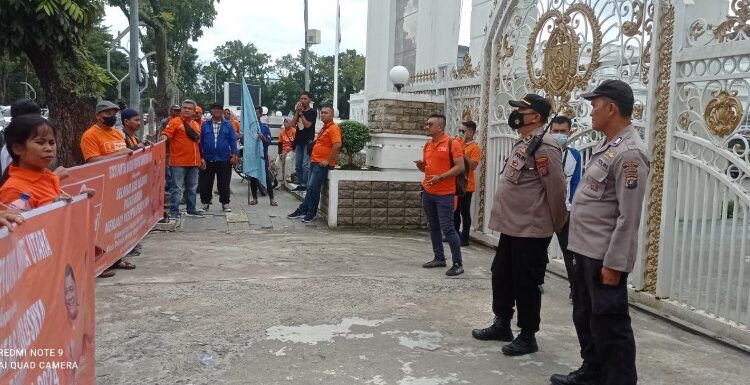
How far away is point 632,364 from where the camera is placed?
3.36m

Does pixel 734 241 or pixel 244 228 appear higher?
pixel 734 241

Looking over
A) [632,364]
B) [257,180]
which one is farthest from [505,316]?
[257,180]

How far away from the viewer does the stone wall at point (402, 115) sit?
9.72m

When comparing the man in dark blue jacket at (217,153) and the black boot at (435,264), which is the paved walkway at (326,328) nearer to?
the black boot at (435,264)

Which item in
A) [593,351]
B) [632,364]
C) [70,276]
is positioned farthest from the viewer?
[593,351]

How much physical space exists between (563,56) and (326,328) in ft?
13.0

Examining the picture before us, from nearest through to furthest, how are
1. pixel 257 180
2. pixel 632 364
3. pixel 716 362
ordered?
pixel 632 364 < pixel 716 362 < pixel 257 180

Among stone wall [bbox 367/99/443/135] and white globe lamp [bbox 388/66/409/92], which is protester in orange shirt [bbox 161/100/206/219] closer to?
stone wall [bbox 367/99/443/135]

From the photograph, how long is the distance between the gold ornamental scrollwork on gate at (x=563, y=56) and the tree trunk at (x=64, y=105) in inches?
235

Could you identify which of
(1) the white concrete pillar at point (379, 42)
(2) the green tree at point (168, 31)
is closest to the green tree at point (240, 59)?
(2) the green tree at point (168, 31)

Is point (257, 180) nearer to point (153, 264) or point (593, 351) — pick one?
point (153, 264)

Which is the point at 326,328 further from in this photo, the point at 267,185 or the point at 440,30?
the point at 440,30

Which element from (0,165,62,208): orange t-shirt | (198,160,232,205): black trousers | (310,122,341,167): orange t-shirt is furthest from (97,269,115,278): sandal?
(198,160,232,205): black trousers

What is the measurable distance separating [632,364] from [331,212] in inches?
245
